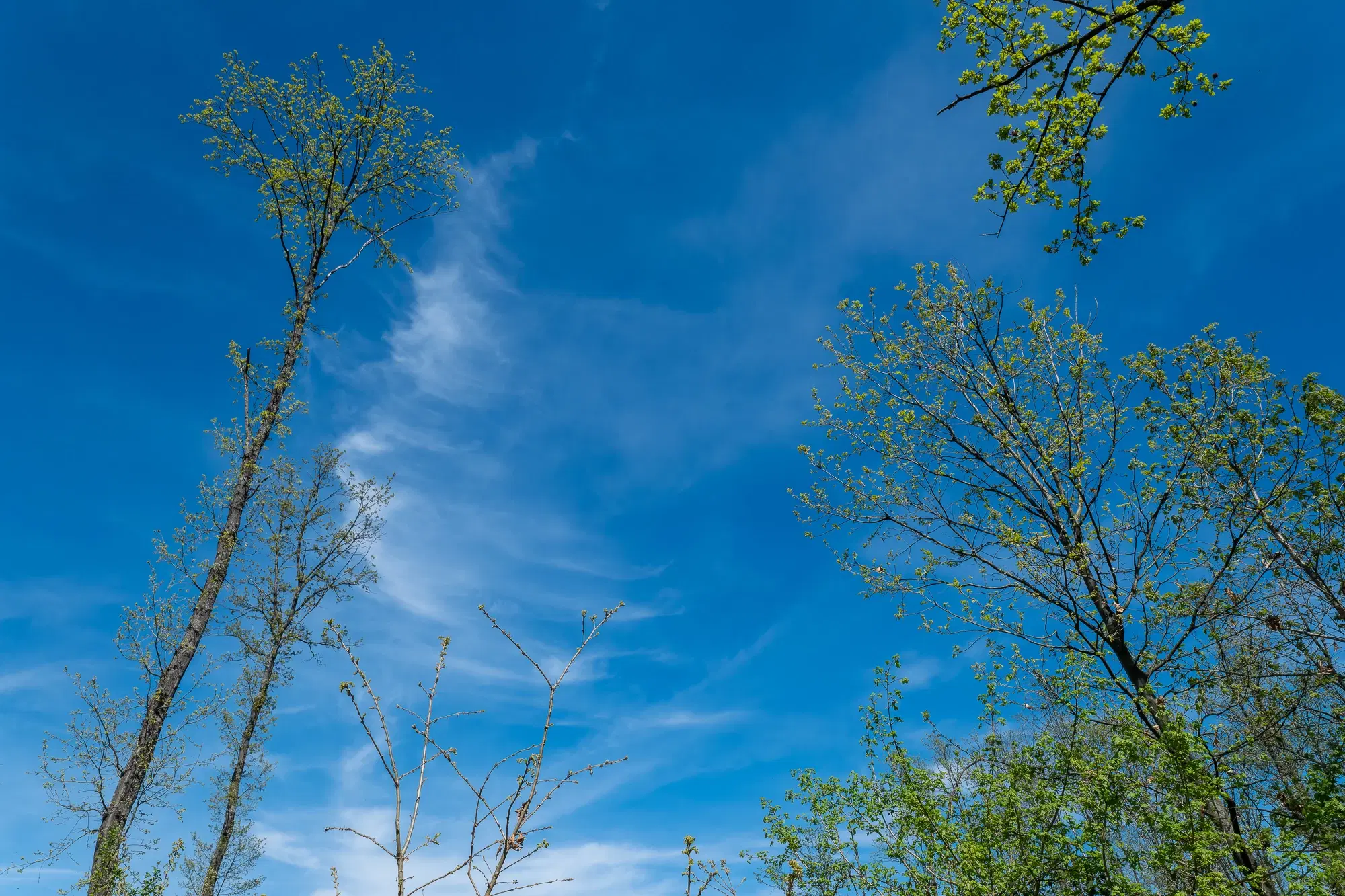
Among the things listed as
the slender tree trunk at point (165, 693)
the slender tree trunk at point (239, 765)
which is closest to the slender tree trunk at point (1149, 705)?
the slender tree trunk at point (165, 693)

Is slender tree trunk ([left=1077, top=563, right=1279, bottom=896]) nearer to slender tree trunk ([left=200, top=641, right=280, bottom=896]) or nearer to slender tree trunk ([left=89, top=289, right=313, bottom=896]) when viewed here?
slender tree trunk ([left=89, top=289, right=313, bottom=896])

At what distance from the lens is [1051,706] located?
8.94 meters

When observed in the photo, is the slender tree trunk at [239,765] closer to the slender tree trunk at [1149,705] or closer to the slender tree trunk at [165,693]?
the slender tree trunk at [165,693]

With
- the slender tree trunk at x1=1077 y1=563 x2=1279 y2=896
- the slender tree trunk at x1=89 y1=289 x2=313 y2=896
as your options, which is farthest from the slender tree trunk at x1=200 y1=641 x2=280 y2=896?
the slender tree trunk at x1=1077 y1=563 x2=1279 y2=896

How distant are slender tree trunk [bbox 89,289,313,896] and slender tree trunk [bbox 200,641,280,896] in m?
6.14

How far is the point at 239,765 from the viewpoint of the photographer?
58.8 feet

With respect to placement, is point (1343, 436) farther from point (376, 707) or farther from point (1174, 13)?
point (376, 707)

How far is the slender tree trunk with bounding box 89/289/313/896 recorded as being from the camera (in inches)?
427

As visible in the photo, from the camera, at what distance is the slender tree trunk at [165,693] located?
35.6 ft

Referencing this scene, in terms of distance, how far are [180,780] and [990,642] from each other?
16420 mm

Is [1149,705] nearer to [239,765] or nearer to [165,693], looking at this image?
[165,693]

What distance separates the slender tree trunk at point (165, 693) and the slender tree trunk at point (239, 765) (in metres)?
6.14

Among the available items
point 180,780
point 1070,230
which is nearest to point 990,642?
point 1070,230

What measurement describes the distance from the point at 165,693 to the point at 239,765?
8.21 m
